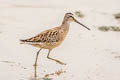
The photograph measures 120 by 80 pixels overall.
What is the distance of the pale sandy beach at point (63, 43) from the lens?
559 inches

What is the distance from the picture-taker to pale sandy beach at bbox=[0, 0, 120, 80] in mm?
14211

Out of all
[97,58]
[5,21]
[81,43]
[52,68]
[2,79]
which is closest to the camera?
[2,79]

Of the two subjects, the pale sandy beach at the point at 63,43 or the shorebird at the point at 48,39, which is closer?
the shorebird at the point at 48,39

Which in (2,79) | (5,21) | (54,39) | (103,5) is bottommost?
(2,79)

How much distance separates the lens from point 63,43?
1725 cm

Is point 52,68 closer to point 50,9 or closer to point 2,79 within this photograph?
point 2,79

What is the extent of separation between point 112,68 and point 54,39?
7.14 feet

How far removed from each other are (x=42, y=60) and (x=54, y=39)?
5.02 ft

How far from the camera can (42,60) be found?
Result: 1521 centimetres

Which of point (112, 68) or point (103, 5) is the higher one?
point (103, 5)

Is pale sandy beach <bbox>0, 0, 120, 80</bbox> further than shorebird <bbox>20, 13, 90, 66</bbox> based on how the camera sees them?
Yes

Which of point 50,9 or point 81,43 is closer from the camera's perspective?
point 81,43

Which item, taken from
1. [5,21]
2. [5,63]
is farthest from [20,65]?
[5,21]

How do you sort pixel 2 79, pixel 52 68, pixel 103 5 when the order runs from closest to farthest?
pixel 2 79 < pixel 52 68 < pixel 103 5
